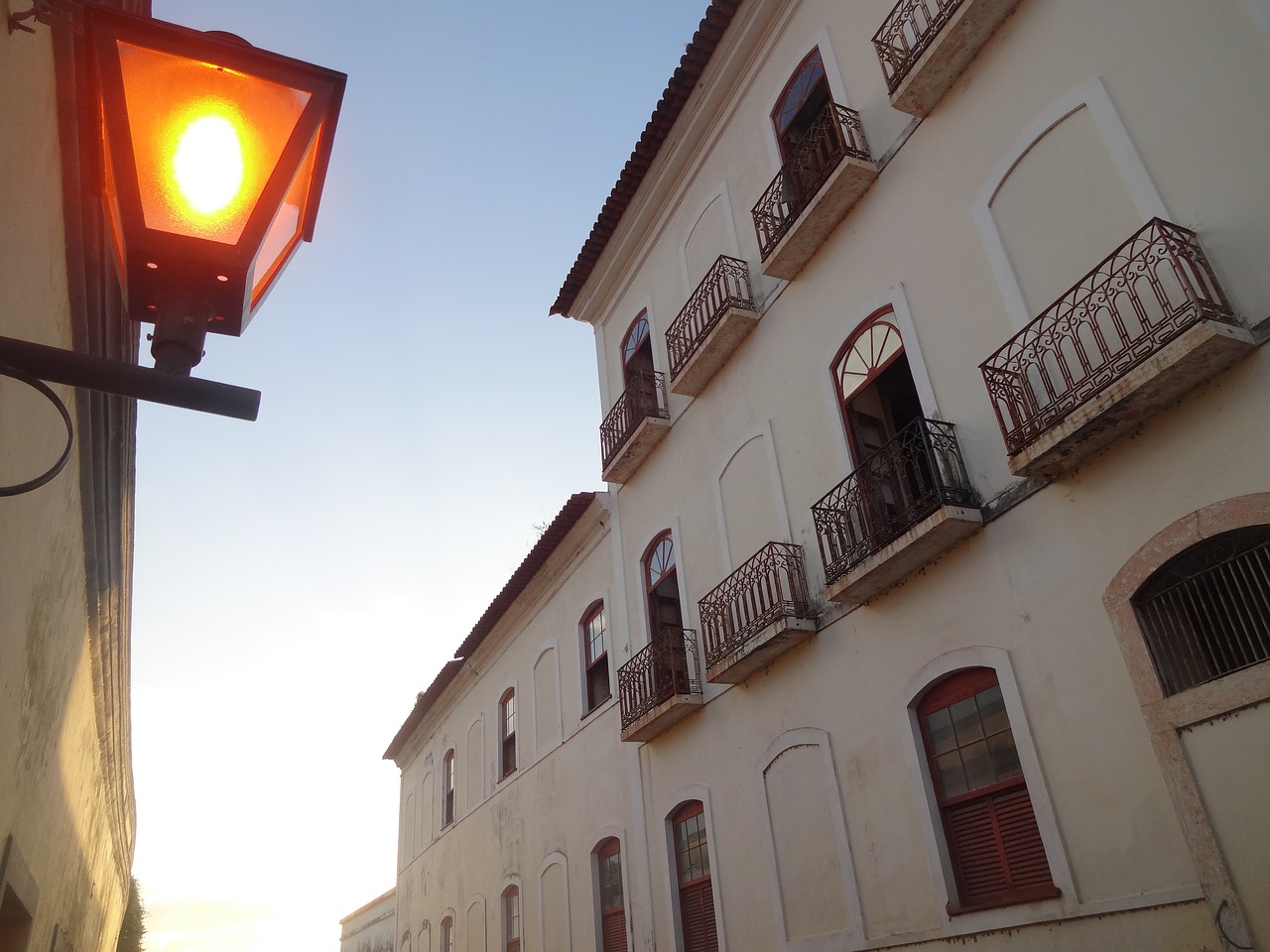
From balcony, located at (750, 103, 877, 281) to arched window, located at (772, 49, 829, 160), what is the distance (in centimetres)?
23

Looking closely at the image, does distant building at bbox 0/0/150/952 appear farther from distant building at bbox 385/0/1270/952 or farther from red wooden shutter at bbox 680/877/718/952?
red wooden shutter at bbox 680/877/718/952

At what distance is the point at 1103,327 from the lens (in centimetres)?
645

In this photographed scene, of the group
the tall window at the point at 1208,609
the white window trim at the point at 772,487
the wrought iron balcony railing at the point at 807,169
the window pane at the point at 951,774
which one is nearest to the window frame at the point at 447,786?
the white window trim at the point at 772,487

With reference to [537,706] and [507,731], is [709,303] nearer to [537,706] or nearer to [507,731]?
[537,706]

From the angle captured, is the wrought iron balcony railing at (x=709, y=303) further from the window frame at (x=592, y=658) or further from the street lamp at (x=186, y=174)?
the street lamp at (x=186, y=174)

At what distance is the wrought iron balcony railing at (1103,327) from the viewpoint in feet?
18.8

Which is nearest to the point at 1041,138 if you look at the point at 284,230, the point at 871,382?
the point at 871,382

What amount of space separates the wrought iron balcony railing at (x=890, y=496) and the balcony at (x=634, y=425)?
410 cm

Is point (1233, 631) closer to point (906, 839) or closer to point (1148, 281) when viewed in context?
point (1148, 281)

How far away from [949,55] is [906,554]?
4.29 meters

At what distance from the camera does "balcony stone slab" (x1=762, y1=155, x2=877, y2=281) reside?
8977 millimetres

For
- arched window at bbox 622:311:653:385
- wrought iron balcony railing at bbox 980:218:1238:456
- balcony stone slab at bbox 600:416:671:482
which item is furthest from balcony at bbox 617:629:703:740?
wrought iron balcony railing at bbox 980:218:1238:456

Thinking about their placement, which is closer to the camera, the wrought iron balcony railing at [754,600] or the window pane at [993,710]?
the window pane at [993,710]

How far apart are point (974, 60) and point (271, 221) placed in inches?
296
